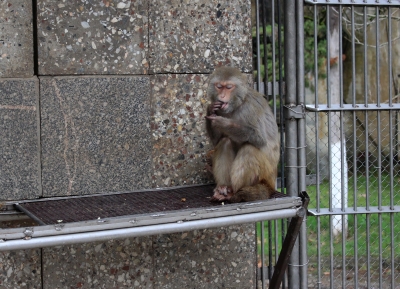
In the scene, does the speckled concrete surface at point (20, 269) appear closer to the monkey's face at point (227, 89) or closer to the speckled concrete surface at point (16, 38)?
the speckled concrete surface at point (16, 38)

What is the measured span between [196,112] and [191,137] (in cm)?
20

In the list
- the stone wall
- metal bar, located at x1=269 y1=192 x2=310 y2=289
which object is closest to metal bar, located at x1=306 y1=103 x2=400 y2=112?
the stone wall

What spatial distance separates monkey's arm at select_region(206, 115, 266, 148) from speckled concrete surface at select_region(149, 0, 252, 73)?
0.53 metres

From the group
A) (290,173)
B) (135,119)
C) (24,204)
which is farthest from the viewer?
(290,173)

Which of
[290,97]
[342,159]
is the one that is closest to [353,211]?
[342,159]

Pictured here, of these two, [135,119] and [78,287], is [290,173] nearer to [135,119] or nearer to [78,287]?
[135,119]

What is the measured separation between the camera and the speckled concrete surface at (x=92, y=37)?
4566 mm

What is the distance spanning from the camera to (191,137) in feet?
16.2

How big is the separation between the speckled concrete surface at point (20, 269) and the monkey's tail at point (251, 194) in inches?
58.5

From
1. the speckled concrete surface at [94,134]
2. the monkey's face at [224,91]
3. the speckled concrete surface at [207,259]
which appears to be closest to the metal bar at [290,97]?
the speckled concrete surface at [207,259]

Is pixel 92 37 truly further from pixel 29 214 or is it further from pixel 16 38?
pixel 29 214

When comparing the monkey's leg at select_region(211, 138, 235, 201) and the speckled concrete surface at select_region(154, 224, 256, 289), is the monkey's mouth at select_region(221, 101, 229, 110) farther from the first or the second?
the speckled concrete surface at select_region(154, 224, 256, 289)

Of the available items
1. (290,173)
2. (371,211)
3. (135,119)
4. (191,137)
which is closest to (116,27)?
(135,119)

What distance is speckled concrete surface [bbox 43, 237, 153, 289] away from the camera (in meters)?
4.60
